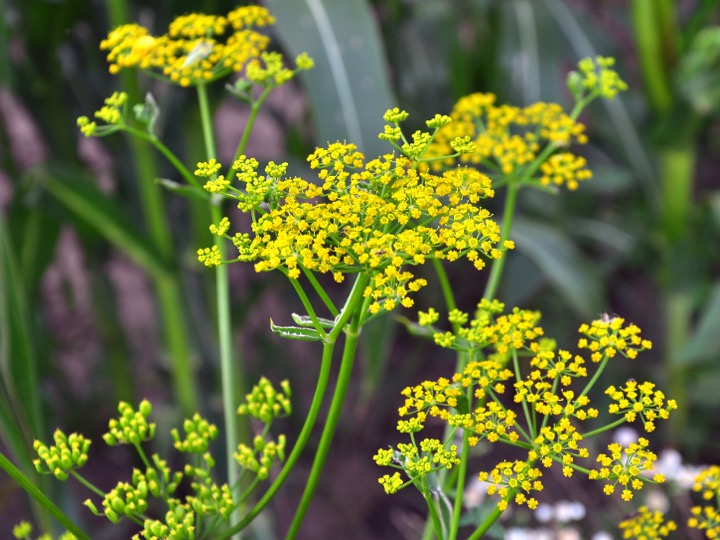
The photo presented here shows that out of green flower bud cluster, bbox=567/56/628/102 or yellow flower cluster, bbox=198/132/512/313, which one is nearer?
yellow flower cluster, bbox=198/132/512/313

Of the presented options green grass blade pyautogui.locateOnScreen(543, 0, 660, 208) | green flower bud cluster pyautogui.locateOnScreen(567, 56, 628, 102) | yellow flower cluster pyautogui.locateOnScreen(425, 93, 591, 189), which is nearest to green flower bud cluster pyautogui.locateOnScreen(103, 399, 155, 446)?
yellow flower cluster pyautogui.locateOnScreen(425, 93, 591, 189)

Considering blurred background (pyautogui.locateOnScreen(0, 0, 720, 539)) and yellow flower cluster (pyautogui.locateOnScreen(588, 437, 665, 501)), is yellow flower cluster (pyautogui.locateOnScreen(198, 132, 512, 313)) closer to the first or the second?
yellow flower cluster (pyautogui.locateOnScreen(588, 437, 665, 501))

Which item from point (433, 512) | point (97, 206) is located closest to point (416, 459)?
point (433, 512)

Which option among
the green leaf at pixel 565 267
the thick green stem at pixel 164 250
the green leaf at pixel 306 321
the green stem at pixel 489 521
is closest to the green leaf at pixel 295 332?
the green leaf at pixel 306 321

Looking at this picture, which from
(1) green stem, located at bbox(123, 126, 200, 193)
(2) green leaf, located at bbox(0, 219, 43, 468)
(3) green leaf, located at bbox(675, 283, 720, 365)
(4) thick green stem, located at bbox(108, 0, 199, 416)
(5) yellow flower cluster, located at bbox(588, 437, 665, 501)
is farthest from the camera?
(3) green leaf, located at bbox(675, 283, 720, 365)

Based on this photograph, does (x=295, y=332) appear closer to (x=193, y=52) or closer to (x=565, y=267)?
(x=193, y=52)

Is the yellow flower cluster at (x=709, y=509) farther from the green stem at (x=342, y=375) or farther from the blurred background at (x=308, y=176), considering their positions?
the blurred background at (x=308, y=176)
